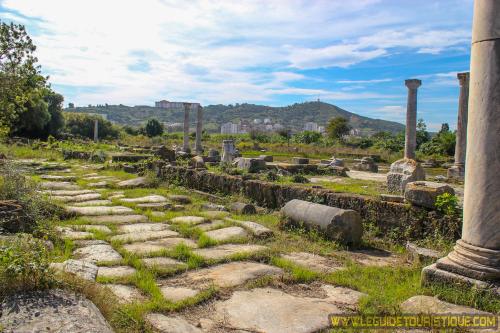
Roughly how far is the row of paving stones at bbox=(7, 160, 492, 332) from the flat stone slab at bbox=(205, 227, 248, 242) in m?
0.02

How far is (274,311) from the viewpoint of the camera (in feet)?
12.0

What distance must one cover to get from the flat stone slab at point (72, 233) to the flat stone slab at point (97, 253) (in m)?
0.52

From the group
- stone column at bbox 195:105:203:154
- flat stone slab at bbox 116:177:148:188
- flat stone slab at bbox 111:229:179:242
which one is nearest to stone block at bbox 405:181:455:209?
flat stone slab at bbox 111:229:179:242

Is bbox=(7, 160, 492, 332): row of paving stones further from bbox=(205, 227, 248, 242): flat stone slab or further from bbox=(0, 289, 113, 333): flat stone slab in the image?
bbox=(0, 289, 113, 333): flat stone slab

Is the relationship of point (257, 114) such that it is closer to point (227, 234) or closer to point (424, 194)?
point (227, 234)

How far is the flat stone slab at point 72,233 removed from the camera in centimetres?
578

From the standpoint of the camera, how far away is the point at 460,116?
64.4ft

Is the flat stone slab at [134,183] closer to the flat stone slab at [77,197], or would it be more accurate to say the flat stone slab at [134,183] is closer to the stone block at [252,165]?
the flat stone slab at [77,197]

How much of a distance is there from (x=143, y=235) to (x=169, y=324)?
3.00 meters

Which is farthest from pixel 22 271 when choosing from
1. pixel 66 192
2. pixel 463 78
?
pixel 463 78

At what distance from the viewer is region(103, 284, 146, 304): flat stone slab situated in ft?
12.2

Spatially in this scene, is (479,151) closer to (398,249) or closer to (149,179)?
(398,249)

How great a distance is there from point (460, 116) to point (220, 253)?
17949 millimetres

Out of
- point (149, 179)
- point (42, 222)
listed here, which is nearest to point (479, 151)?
point (42, 222)
